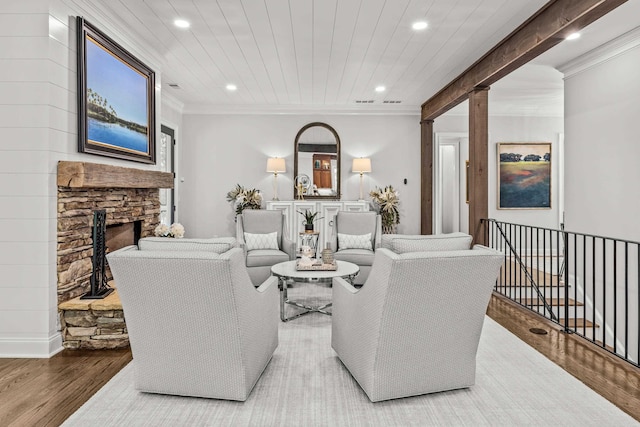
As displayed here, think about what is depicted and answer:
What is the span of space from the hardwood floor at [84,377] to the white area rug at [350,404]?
0.10 meters

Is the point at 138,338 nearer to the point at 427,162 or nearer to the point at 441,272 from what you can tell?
the point at 441,272

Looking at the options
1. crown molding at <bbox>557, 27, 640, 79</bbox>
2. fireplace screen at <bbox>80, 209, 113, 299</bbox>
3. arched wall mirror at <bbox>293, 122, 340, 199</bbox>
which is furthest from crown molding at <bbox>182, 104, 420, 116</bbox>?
fireplace screen at <bbox>80, 209, 113, 299</bbox>

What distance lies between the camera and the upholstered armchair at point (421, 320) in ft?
6.66

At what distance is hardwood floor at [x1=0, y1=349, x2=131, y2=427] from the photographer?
210cm

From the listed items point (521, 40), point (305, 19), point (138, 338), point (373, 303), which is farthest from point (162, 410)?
point (521, 40)

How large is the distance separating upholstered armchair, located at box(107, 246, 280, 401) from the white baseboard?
111 centimetres

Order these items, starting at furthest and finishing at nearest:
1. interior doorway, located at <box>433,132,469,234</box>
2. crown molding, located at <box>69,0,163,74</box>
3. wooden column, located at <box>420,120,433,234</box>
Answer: interior doorway, located at <box>433,132,469,234</box> → wooden column, located at <box>420,120,433,234</box> → crown molding, located at <box>69,0,163,74</box>

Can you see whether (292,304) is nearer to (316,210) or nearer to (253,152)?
(316,210)

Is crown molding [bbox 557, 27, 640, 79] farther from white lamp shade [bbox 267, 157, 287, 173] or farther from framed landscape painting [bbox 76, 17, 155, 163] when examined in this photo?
framed landscape painting [bbox 76, 17, 155, 163]

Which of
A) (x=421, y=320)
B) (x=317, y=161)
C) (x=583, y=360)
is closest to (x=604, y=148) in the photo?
(x=583, y=360)

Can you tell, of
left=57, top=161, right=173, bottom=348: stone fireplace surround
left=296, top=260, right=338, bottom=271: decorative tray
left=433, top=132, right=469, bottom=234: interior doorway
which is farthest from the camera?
left=433, top=132, right=469, bottom=234: interior doorway

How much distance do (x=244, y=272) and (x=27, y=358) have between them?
6.21ft

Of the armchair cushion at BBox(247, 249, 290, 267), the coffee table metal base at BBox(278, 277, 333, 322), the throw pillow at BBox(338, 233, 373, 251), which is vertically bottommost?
the coffee table metal base at BBox(278, 277, 333, 322)

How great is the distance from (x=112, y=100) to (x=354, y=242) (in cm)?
306
